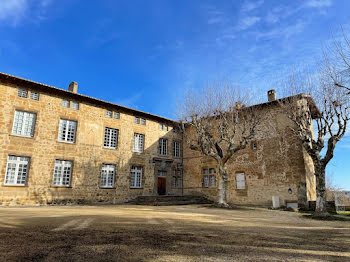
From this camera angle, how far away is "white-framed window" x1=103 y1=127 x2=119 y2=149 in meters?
15.6

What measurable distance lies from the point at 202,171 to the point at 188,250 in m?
14.8

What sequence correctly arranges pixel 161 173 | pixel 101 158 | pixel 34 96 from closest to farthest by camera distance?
pixel 34 96 < pixel 101 158 < pixel 161 173

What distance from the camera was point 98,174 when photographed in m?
14.7

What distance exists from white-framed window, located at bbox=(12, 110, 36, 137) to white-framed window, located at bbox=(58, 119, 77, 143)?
1.43m

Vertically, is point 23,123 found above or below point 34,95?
below

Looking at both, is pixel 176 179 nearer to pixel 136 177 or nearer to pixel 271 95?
pixel 136 177

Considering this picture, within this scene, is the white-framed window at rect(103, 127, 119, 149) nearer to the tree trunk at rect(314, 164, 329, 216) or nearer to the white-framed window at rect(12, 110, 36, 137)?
the white-framed window at rect(12, 110, 36, 137)

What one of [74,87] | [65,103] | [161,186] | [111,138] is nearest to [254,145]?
[161,186]

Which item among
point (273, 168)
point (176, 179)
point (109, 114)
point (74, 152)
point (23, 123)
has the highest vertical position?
point (109, 114)

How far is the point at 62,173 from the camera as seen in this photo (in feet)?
44.1

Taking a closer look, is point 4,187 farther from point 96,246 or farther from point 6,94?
point 96,246

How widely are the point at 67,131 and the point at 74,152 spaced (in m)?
1.32

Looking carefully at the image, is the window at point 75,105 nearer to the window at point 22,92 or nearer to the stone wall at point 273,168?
the window at point 22,92

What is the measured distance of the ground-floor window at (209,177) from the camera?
1736cm
